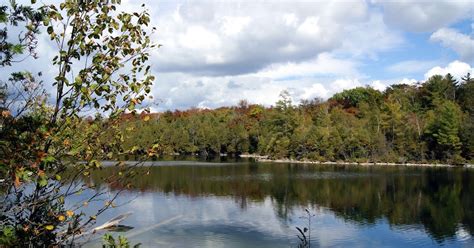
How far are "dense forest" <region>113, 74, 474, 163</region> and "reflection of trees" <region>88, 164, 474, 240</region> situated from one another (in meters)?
6.35

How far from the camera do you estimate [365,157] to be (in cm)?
5184

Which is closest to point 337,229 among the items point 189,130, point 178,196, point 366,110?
point 178,196

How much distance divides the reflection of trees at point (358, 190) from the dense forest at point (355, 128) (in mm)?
6354

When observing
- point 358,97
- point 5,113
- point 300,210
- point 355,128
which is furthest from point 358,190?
Answer: point 358,97

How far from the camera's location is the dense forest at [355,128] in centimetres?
4741

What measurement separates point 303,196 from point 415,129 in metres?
27.4

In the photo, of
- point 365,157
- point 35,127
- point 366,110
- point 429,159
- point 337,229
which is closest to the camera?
point 35,127

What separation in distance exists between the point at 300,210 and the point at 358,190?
807 cm

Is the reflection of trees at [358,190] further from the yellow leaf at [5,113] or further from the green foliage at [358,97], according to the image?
the green foliage at [358,97]

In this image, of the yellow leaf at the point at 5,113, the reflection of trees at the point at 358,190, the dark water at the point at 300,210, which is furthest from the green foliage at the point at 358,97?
the yellow leaf at the point at 5,113

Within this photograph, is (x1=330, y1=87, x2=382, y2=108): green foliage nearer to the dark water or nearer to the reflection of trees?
the reflection of trees

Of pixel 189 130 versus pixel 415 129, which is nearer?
pixel 415 129

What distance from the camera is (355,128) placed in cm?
5272

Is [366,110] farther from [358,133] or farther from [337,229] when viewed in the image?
[337,229]
